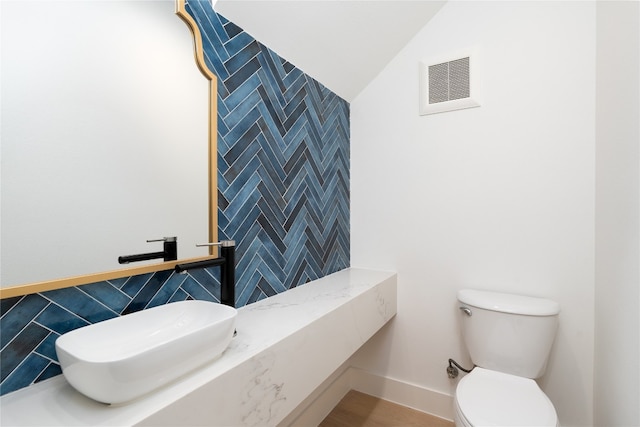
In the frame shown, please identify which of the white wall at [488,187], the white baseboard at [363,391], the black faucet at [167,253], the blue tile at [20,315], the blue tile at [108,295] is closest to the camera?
the blue tile at [20,315]

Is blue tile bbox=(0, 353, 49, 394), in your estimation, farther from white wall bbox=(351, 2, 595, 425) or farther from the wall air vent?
the wall air vent

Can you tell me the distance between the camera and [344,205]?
2176 millimetres

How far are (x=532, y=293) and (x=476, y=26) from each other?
5.04 ft

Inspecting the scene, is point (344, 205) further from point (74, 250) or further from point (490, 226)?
point (74, 250)

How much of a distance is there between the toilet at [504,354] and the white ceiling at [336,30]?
4.90 ft

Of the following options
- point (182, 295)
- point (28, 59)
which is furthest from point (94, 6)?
point (182, 295)

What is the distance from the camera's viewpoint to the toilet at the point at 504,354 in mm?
1214

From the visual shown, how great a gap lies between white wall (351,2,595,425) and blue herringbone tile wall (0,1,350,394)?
0.33 metres

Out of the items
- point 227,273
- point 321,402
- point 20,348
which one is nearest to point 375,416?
point 321,402

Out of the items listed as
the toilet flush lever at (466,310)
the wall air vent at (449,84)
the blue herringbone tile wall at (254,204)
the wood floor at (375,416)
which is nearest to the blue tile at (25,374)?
the blue herringbone tile wall at (254,204)

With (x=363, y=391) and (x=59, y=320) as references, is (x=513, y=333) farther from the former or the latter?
(x=59, y=320)

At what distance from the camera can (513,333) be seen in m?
1.49

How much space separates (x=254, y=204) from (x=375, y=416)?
1499 millimetres

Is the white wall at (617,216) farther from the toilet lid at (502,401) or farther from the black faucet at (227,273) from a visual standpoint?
the black faucet at (227,273)
